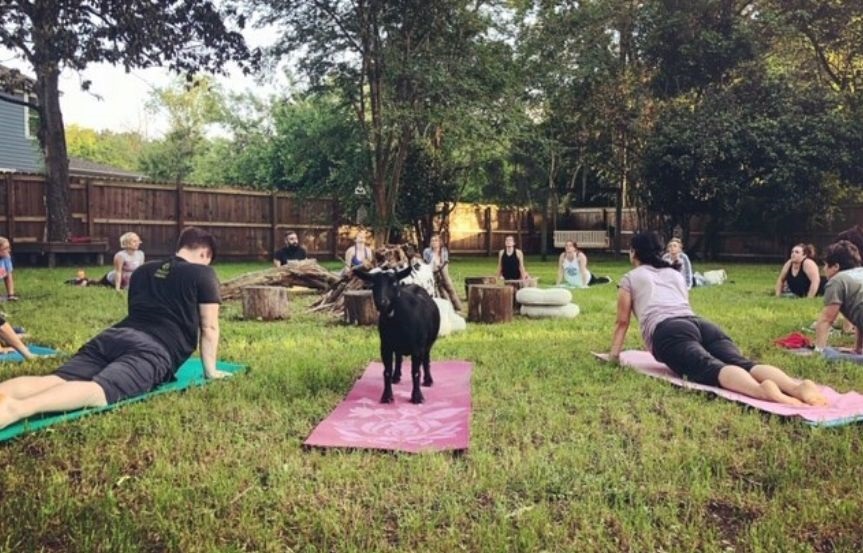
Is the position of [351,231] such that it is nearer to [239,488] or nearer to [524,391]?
[524,391]

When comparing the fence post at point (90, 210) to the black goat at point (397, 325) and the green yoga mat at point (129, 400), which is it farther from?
the black goat at point (397, 325)

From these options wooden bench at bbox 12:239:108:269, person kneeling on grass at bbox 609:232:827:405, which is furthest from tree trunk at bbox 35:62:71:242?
person kneeling on grass at bbox 609:232:827:405

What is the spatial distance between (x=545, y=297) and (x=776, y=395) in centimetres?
522

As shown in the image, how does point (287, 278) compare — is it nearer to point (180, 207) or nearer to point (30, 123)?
point (180, 207)

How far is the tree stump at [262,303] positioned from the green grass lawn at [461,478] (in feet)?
12.7

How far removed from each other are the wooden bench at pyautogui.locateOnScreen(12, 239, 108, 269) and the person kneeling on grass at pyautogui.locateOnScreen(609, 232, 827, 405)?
640 inches

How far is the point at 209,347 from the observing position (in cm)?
530

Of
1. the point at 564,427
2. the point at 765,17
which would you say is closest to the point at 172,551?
the point at 564,427

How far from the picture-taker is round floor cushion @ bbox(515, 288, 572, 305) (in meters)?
9.81

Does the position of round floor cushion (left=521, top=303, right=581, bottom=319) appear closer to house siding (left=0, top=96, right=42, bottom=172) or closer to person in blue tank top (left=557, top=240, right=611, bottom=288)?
person in blue tank top (left=557, top=240, right=611, bottom=288)

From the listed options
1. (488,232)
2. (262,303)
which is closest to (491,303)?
(262,303)

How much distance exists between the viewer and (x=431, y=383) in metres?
5.58

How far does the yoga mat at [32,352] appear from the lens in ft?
20.6

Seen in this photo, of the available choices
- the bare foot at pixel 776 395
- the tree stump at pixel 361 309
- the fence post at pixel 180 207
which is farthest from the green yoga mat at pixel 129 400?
the fence post at pixel 180 207
